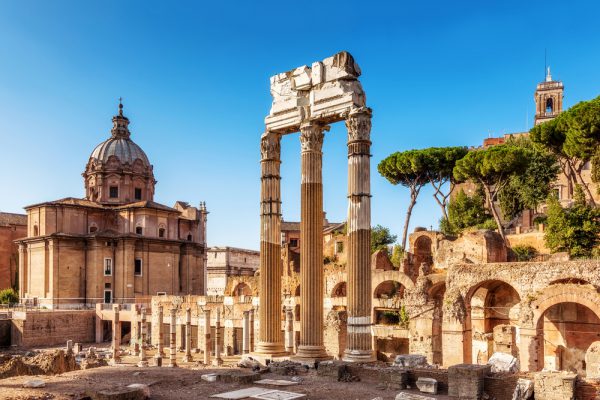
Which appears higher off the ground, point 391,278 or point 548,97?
point 548,97

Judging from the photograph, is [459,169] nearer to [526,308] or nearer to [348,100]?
[526,308]

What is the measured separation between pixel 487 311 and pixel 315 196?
12.0 meters

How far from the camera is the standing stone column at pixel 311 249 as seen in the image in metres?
13.8

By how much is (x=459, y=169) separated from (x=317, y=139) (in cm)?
2335

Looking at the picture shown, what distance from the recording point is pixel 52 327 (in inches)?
1394

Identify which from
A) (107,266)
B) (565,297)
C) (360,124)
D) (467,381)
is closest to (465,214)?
(565,297)

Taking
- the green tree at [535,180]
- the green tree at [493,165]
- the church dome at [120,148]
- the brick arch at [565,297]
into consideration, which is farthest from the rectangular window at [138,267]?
the brick arch at [565,297]

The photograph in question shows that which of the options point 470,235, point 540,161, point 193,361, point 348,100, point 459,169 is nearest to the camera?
point 348,100

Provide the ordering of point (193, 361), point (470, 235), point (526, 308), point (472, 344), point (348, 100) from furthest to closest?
1. point (193, 361)
2. point (470, 235)
3. point (472, 344)
4. point (526, 308)
5. point (348, 100)

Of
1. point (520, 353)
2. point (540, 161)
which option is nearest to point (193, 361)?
point (520, 353)

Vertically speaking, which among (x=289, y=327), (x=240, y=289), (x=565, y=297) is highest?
(x=565, y=297)

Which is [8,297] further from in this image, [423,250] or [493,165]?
[493,165]

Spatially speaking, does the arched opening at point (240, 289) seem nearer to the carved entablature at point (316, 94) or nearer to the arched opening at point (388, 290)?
the arched opening at point (388, 290)

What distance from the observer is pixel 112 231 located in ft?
138
